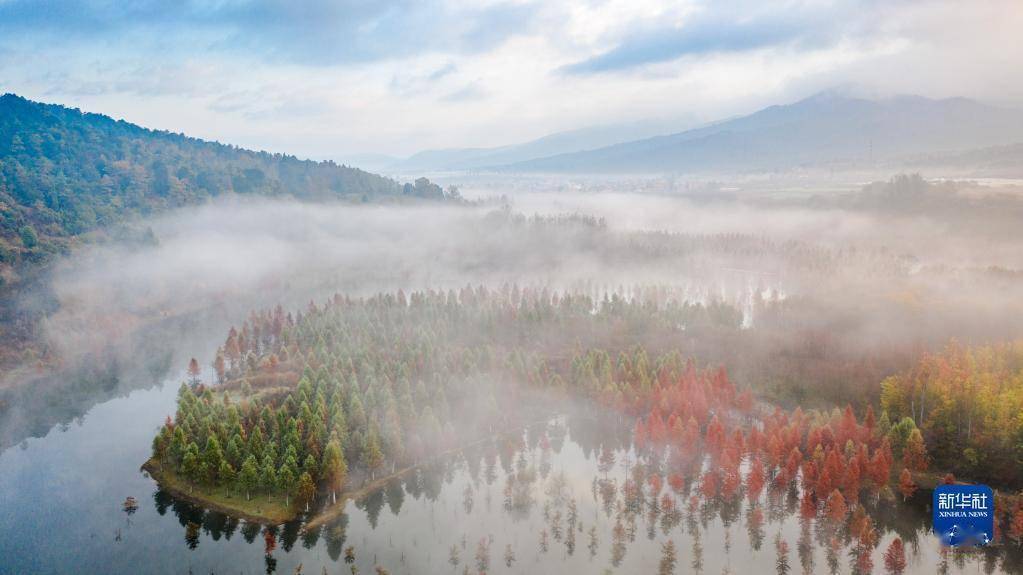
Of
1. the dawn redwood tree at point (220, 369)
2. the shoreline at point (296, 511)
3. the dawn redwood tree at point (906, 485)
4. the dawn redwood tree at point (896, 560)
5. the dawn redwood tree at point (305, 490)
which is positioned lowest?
the dawn redwood tree at point (896, 560)

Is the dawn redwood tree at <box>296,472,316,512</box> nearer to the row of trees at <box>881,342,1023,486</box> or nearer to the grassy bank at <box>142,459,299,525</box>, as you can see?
the grassy bank at <box>142,459,299,525</box>

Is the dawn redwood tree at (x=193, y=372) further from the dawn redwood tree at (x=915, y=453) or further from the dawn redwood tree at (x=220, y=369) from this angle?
the dawn redwood tree at (x=915, y=453)

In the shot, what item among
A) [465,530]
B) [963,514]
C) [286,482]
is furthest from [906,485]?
[286,482]

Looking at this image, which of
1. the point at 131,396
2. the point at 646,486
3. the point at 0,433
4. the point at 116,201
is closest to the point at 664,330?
the point at 646,486

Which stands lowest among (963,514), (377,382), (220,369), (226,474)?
(963,514)

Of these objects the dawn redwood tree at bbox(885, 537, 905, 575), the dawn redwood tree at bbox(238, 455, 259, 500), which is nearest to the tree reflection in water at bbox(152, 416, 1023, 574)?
the dawn redwood tree at bbox(885, 537, 905, 575)

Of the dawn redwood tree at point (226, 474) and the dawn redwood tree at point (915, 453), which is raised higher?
the dawn redwood tree at point (226, 474)

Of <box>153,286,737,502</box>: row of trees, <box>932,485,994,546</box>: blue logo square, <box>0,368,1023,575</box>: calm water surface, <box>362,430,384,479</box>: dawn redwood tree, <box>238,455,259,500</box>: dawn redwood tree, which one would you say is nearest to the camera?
<box>0,368,1023,575</box>: calm water surface

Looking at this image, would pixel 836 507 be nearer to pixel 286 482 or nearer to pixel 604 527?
pixel 604 527

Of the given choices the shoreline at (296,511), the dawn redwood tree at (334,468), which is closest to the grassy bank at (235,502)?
the shoreline at (296,511)
